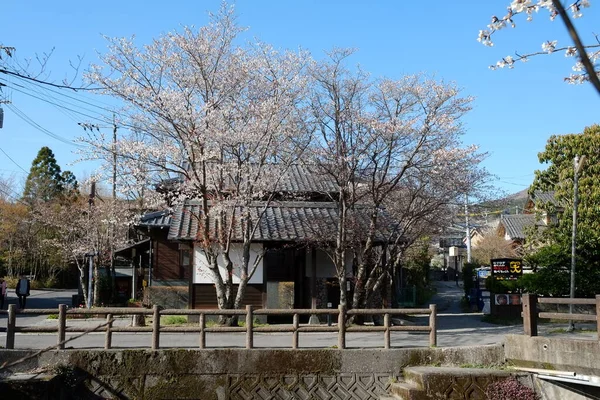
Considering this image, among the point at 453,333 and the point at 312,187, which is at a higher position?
the point at 312,187

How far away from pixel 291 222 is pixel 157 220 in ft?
20.3

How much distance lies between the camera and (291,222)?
20.5 meters

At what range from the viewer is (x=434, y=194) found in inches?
732

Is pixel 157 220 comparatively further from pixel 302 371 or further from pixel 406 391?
pixel 406 391

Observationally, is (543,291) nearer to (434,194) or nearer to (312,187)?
(434,194)

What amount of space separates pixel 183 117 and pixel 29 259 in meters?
33.5

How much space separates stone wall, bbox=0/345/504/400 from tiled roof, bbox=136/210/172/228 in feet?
35.3

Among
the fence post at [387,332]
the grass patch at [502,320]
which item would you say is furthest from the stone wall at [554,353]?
the grass patch at [502,320]

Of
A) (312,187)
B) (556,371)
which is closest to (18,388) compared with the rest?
(556,371)

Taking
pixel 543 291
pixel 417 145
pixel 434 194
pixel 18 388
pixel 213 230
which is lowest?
pixel 18 388

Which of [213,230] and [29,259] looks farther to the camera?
[29,259]

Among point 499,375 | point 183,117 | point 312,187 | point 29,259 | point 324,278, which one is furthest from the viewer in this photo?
point 29,259

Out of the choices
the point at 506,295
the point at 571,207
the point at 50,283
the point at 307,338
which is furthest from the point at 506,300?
the point at 50,283

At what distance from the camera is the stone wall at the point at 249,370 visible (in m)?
12.1
